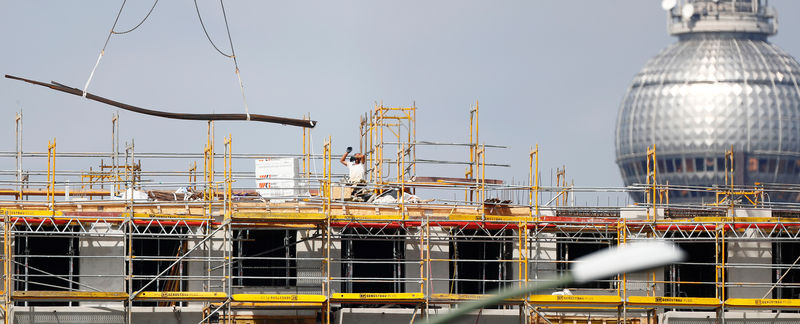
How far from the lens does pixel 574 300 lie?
42.5 m

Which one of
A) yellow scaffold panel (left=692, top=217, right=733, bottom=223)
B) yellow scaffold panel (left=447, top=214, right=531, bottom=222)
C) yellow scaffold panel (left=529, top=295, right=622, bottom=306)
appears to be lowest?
yellow scaffold panel (left=529, top=295, right=622, bottom=306)

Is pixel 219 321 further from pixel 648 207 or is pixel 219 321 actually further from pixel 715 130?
pixel 715 130

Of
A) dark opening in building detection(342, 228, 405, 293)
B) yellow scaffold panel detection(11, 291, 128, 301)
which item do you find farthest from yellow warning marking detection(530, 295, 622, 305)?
yellow scaffold panel detection(11, 291, 128, 301)

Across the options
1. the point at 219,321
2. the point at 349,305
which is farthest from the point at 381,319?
the point at 219,321

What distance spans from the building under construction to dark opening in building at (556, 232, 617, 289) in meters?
0.05

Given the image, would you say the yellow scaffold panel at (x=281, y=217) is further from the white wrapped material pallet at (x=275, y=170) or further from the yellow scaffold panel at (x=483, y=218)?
the white wrapped material pallet at (x=275, y=170)

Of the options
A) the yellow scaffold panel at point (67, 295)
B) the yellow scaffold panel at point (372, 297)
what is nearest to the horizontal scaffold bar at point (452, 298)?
the yellow scaffold panel at point (372, 297)

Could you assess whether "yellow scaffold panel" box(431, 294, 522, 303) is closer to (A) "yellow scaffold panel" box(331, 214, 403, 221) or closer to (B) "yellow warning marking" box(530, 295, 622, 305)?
(B) "yellow warning marking" box(530, 295, 622, 305)

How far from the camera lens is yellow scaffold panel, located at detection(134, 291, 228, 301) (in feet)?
132

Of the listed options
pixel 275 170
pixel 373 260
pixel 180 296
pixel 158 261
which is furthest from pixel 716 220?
pixel 158 261

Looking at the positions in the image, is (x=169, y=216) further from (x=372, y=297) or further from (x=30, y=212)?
(x=372, y=297)

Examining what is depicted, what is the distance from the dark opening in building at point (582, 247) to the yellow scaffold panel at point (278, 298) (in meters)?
6.48

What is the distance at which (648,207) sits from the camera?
45.3 m

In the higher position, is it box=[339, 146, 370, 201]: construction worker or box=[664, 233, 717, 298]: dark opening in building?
box=[339, 146, 370, 201]: construction worker
